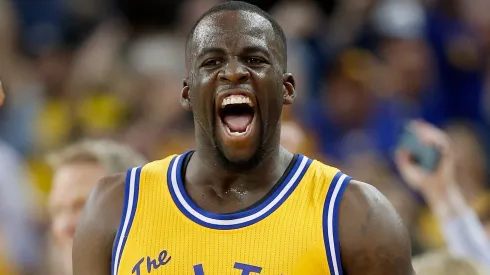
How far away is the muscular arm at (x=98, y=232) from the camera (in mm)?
3305

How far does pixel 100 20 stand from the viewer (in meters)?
9.69

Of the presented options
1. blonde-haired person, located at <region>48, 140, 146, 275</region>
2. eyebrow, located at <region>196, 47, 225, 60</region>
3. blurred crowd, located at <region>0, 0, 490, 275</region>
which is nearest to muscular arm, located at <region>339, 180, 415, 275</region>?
eyebrow, located at <region>196, 47, 225, 60</region>

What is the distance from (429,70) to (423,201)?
3.99 ft

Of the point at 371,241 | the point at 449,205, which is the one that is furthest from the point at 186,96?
the point at 449,205

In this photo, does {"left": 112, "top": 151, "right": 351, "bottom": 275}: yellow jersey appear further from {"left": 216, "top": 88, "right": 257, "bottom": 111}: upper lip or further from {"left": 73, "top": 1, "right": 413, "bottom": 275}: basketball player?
{"left": 216, "top": 88, "right": 257, "bottom": 111}: upper lip

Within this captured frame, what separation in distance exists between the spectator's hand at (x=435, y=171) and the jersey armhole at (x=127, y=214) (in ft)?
5.64

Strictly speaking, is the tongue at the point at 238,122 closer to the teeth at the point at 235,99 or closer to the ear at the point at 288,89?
the teeth at the point at 235,99

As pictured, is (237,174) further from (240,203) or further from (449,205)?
(449,205)

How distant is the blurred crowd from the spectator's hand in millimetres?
2399

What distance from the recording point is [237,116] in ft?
10.5

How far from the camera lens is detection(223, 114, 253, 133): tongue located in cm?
318

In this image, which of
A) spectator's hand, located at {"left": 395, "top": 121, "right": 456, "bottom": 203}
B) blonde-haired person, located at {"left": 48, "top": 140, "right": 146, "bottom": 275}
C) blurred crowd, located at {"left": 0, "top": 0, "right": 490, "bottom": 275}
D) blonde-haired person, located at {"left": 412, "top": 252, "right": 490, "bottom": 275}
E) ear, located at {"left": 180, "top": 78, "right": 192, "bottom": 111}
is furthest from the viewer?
blurred crowd, located at {"left": 0, "top": 0, "right": 490, "bottom": 275}

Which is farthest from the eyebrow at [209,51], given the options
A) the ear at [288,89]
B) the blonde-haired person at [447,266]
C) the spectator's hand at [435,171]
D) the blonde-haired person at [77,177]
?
the spectator's hand at [435,171]

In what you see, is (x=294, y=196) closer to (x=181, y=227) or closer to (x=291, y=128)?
(x=181, y=227)
